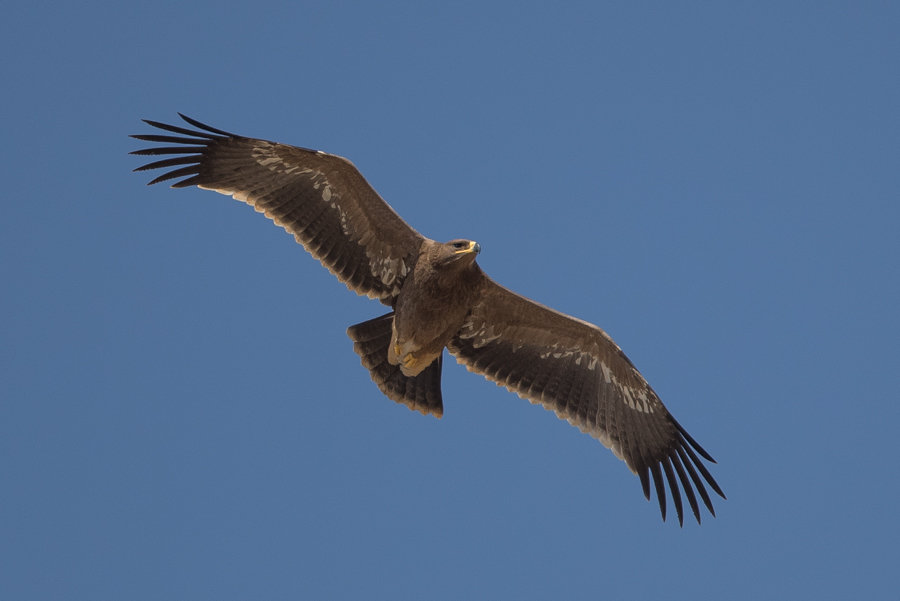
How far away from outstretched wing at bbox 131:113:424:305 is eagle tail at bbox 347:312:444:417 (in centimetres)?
39

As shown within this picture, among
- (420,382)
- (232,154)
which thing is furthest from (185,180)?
(420,382)

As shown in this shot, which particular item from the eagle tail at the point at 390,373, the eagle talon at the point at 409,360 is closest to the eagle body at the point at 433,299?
the eagle talon at the point at 409,360

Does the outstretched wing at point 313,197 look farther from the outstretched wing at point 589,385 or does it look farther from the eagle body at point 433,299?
the outstretched wing at point 589,385

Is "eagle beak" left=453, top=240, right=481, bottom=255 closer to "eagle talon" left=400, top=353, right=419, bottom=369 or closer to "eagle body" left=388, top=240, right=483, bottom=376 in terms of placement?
"eagle body" left=388, top=240, right=483, bottom=376

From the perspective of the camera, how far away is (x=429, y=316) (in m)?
12.5

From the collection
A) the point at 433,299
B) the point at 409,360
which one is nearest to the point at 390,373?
the point at 409,360

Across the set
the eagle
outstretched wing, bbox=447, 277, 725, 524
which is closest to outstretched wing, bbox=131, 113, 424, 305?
the eagle

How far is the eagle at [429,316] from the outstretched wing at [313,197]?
1 centimetres

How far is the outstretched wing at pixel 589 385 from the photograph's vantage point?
1342cm

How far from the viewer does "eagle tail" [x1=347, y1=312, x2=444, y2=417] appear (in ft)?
43.2

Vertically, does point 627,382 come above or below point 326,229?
above

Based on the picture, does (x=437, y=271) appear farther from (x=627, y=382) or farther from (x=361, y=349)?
(x=627, y=382)

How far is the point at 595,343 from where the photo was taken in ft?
44.2

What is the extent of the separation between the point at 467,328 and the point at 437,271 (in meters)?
1.28
